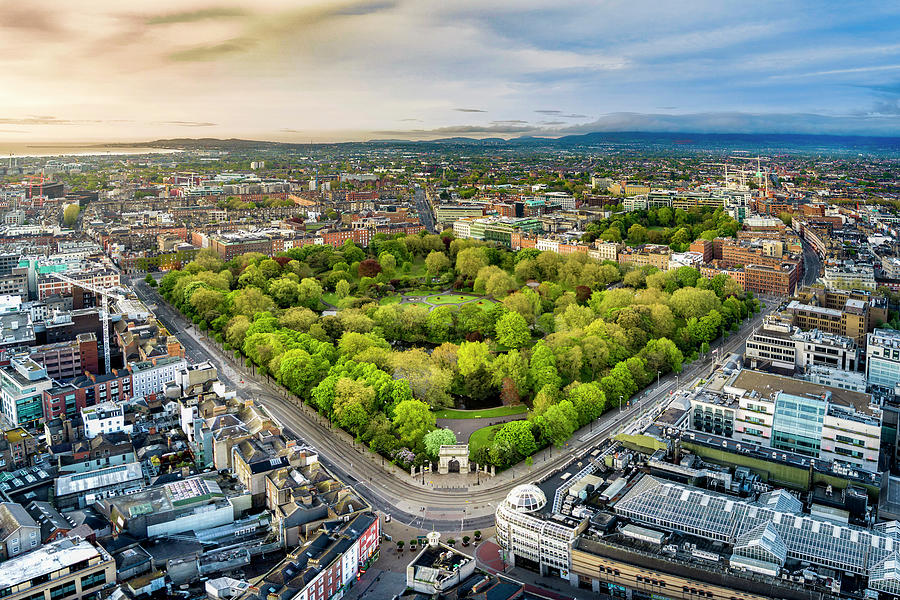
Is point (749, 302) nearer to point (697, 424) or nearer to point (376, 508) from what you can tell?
point (697, 424)

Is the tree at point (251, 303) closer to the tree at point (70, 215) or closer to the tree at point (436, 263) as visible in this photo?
the tree at point (436, 263)

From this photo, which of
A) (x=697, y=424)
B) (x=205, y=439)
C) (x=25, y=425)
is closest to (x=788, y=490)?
(x=697, y=424)

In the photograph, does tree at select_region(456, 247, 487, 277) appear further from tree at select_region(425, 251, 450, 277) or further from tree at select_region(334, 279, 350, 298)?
tree at select_region(334, 279, 350, 298)

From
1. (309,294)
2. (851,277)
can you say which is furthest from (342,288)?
(851,277)

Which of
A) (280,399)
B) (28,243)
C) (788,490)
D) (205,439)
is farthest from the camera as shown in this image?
(28,243)

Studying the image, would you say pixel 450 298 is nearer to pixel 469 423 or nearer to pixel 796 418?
pixel 469 423

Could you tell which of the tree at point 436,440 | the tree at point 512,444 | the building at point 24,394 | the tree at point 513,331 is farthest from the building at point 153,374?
the tree at point 513,331

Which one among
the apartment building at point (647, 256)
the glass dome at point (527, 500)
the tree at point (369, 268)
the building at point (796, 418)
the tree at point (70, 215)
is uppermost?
the tree at point (70, 215)
